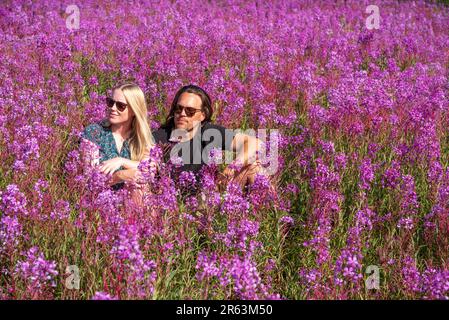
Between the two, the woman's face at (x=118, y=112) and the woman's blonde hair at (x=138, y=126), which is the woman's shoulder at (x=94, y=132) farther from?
the woman's blonde hair at (x=138, y=126)

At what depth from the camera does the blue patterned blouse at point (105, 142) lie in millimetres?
4596

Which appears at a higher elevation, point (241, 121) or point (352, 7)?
point (352, 7)

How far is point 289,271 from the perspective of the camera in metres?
3.58

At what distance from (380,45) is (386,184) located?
6762mm

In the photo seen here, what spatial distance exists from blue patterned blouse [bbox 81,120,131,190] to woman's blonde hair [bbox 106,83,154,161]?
77mm

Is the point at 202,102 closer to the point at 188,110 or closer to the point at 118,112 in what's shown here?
the point at 188,110

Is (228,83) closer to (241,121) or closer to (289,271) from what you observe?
(241,121)

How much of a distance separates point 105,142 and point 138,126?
354 mm

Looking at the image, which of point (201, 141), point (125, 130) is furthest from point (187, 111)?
point (125, 130)

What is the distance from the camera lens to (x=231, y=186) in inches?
139

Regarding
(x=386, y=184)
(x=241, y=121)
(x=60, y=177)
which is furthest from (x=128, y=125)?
(x=386, y=184)

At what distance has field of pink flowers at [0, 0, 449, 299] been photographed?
301 centimetres

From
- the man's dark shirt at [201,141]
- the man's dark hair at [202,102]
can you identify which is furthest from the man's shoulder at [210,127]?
the man's dark hair at [202,102]
